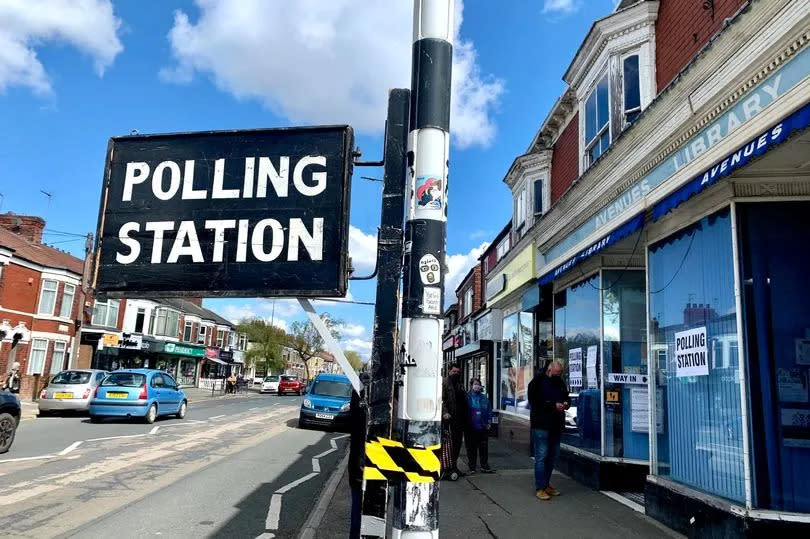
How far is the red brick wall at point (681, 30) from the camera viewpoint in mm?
6547

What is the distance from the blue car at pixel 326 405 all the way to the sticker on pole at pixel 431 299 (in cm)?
1433

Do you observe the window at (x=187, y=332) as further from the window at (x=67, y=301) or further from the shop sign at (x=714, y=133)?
the shop sign at (x=714, y=133)

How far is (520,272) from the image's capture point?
527 inches

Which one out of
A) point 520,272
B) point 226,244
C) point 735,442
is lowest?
point 735,442

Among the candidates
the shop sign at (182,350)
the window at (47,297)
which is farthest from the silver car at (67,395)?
the shop sign at (182,350)

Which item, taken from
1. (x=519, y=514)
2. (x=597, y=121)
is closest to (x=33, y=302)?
(x=597, y=121)

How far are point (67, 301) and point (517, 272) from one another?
27672 mm

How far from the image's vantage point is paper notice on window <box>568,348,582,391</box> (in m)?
10.1

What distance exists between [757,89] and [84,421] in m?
18.5

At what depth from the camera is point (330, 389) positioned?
1784 centimetres

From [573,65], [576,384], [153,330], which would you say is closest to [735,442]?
[576,384]

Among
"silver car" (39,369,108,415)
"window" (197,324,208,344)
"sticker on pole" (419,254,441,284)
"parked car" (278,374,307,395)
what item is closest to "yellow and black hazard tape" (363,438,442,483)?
"sticker on pole" (419,254,441,284)

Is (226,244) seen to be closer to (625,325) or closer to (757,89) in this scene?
(757,89)

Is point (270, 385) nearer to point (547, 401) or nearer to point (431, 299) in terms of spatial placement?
point (547, 401)
